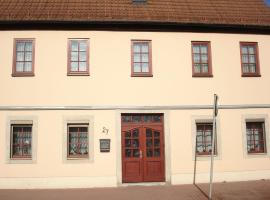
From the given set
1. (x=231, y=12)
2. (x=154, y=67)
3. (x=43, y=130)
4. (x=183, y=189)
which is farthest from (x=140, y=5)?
(x=183, y=189)

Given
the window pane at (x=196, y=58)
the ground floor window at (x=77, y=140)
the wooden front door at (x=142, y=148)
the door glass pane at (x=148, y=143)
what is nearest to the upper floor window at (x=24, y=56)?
the ground floor window at (x=77, y=140)

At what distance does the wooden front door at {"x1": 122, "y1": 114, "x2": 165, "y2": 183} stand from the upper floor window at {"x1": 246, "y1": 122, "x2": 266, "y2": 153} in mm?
3597

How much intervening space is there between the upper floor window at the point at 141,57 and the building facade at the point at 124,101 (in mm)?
40

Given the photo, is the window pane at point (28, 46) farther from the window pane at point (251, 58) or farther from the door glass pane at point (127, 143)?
the window pane at point (251, 58)

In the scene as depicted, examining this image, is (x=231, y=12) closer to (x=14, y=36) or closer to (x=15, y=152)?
(x=14, y=36)

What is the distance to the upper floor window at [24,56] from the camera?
1347 centimetres

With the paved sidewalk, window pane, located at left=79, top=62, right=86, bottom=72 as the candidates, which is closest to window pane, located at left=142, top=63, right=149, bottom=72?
window pane, located at left=79, top=62, right=86, bottom=72

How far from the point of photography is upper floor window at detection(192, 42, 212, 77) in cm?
1410

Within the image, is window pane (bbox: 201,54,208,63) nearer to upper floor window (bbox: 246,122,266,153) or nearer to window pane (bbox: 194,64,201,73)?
window pane (bbox: 194,64,201,73)

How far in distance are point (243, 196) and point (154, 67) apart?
223 inches

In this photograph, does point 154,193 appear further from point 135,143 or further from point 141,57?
point 141,57

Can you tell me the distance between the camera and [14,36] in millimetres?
13531

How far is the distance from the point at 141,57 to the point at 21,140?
5.53m

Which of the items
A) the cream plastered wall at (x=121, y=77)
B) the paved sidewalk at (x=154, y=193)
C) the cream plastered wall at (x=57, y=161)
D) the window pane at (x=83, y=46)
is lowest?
the paved sidewalk at (x=154, y=193)
